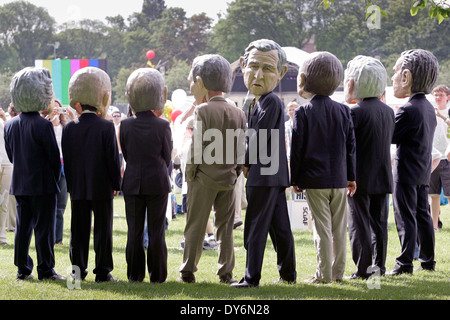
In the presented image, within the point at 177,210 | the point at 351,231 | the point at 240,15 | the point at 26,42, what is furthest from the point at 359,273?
the point at 26,42

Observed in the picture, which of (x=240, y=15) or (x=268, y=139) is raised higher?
(x=240, y=15)

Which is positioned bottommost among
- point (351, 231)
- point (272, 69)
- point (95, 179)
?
point (351, 231)

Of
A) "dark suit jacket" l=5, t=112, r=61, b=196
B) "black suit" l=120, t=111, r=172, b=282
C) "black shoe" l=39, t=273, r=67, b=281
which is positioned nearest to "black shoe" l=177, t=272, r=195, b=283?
"black suit" l=120, t=111, r=172, b=282

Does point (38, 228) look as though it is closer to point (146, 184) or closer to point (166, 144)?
point (146, 184)

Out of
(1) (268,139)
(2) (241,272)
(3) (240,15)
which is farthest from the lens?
(3) (240,15)

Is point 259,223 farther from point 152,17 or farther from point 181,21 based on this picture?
point 152,17

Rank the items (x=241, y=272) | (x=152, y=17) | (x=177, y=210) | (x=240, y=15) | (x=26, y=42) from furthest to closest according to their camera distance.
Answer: (x=152, y=17), (x=26, y=42), (x=240, y=15), (x=177, y=210), (x=241, y=272)

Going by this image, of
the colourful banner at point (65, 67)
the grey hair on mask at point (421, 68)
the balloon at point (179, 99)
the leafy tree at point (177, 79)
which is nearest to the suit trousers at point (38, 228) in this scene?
the grey hair on mask at point (421, 68)

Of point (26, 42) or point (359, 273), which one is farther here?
point (26, 42)

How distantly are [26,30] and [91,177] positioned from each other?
3424 inches

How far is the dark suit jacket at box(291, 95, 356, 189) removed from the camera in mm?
6137

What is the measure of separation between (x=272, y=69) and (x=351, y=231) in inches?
66.8

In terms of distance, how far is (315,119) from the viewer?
20.2 ft

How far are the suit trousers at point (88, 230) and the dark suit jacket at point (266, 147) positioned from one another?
1353 millimetres
